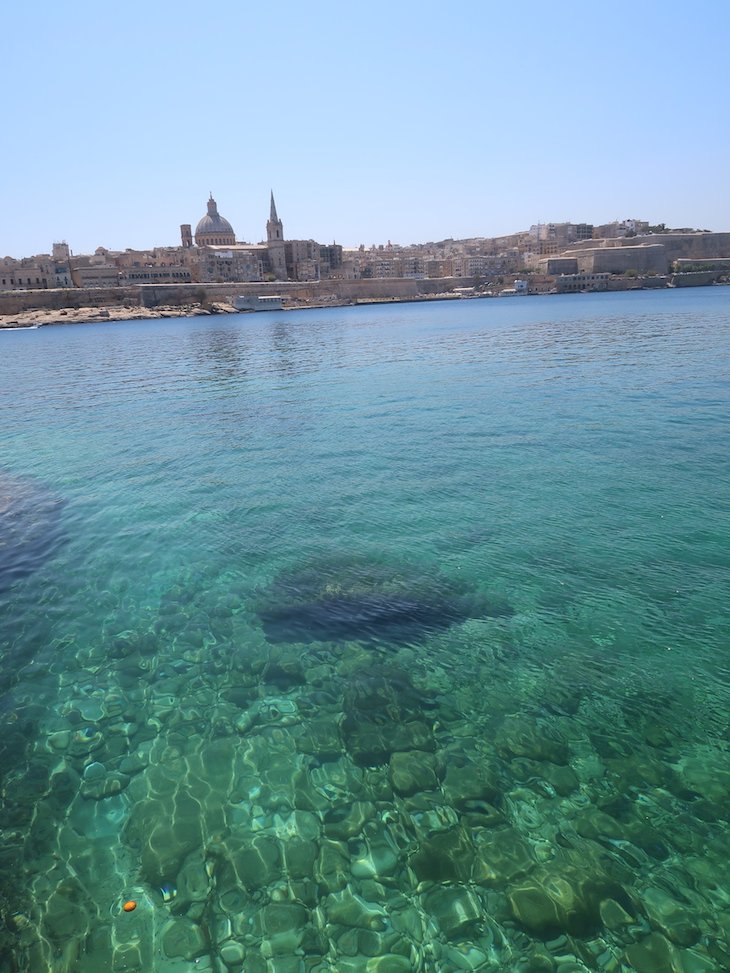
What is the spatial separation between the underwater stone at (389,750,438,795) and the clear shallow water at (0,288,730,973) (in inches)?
0.6

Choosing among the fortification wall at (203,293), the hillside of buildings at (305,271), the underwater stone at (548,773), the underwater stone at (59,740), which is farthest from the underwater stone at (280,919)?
the fortification wall at (203,293)

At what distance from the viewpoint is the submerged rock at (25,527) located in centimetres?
731

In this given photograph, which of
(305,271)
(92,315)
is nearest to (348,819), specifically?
(92,315)

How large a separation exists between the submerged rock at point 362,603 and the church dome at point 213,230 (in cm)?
13449

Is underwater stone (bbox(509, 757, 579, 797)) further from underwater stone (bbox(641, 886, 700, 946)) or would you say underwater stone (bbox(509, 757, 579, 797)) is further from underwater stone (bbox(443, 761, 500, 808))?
underwater stone (bbox(641, 886, 700, 946))

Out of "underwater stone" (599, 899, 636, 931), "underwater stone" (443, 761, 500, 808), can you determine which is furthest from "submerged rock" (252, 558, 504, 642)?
"underwater stone" (599, 899, 636, 931)

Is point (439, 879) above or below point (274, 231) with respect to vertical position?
below

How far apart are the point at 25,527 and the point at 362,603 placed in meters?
5.49

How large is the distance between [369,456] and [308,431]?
2981 mm

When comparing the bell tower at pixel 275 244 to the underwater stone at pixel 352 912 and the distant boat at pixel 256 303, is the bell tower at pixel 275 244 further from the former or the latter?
the underwater stone at pixel 352 912

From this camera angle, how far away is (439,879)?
3158 millimetres

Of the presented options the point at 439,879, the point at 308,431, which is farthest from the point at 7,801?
the point at 308,431

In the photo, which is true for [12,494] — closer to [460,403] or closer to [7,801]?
[7,801]

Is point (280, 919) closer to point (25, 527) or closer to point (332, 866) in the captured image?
point (332, 866)
